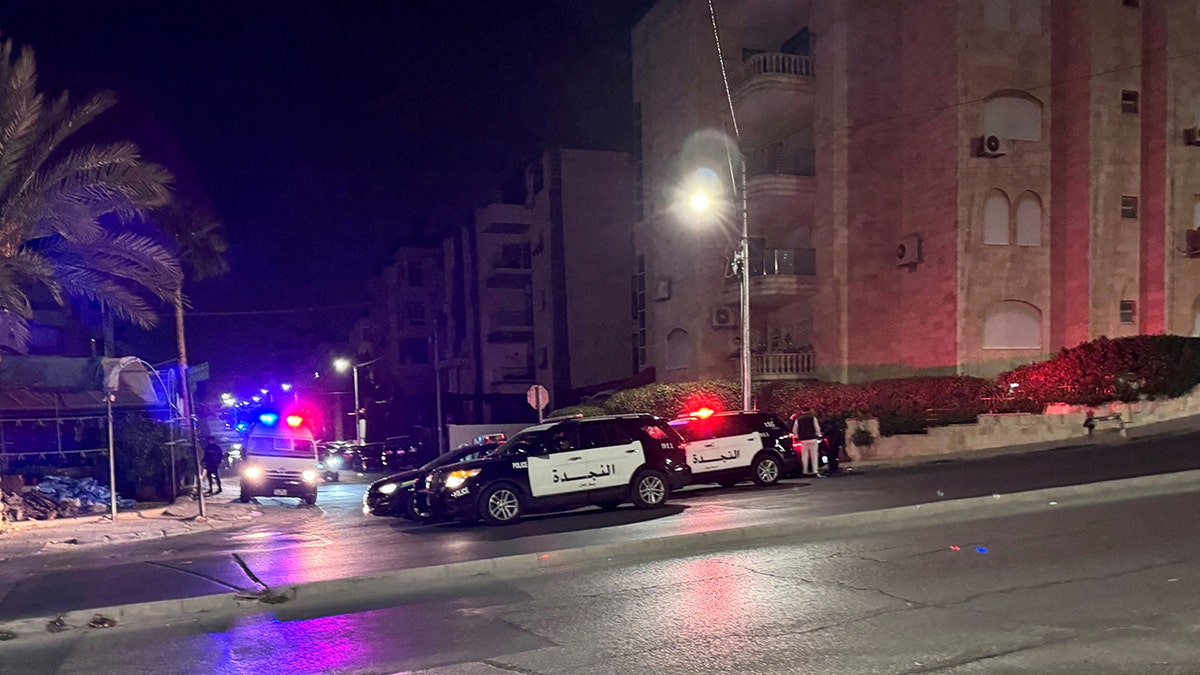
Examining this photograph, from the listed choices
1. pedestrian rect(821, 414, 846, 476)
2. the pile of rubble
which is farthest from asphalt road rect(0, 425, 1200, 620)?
the pile of rubble

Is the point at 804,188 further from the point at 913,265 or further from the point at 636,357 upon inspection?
the point at 636,357

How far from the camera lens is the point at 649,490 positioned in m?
14.7

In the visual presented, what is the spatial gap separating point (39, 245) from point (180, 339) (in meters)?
10.1

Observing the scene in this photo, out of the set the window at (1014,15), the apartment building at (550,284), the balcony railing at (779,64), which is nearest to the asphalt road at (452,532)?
the window at (1014,15)

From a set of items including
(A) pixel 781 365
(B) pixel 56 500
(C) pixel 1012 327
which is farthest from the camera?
(A) pixel 781 365

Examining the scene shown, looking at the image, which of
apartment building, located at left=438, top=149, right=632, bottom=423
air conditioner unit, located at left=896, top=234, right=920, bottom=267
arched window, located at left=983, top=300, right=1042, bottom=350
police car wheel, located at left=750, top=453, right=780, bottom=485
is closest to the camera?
police car wheel, located at left=750, top=453, right=780, bottom=485

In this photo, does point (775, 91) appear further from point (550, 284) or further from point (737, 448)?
point (550, 284)

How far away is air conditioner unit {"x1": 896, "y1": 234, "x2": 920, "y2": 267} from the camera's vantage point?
2694 cm

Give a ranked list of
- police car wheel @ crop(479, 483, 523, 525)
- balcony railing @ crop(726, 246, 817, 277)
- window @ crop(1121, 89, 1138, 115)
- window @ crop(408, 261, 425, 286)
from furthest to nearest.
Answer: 1. window @ crop(408, 261, 425, 286)
2. balcony railing @ crop(726, 246, 817, 277)
3. window @ crop(1121, 89, 1138, 115)
4. police car wheel @ crop(479, 483, 523, 525)

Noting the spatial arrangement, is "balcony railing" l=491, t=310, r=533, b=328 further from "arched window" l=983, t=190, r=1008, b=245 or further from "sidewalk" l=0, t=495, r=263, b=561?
"sidewalk" l=0, t=495, r=263, b=561

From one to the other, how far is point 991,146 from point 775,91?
7.17 meters

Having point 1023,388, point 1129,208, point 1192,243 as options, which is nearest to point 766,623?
point 1023,388

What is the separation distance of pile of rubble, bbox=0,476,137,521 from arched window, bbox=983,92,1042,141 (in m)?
25.5

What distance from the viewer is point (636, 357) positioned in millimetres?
40594
